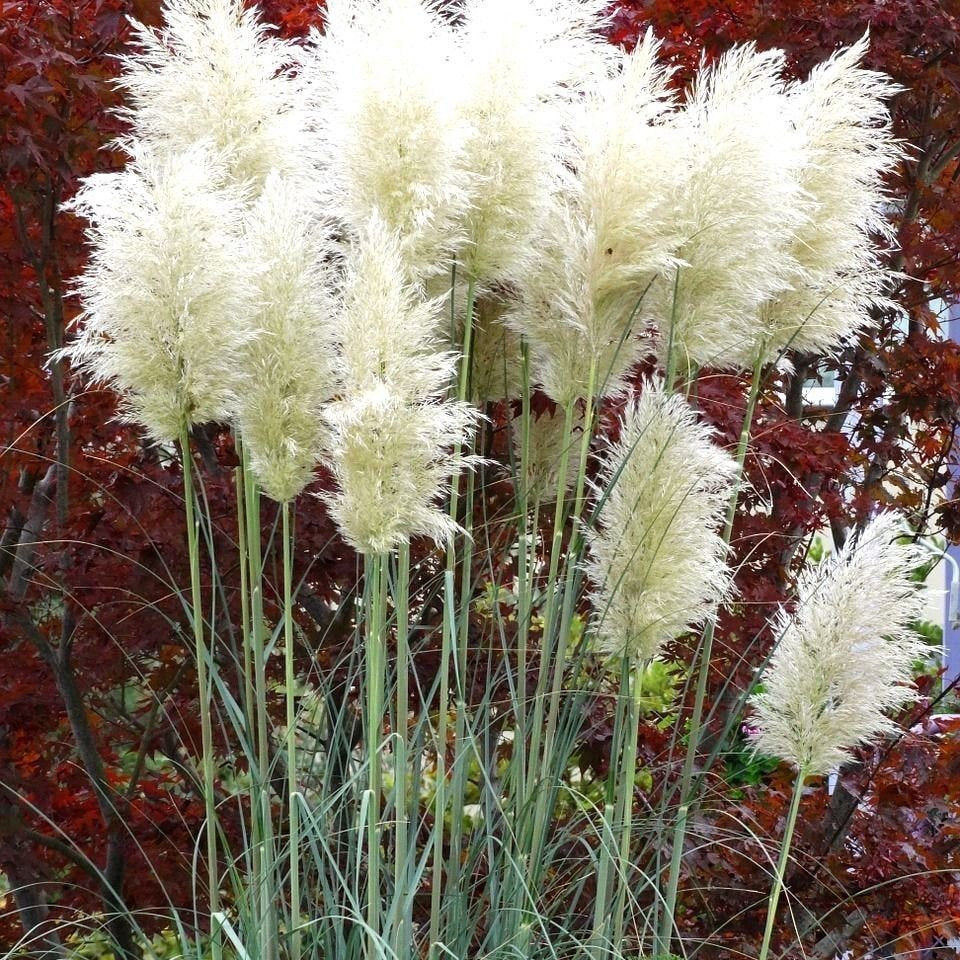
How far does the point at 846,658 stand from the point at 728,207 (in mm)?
860

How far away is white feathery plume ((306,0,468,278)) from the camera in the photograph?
223cm

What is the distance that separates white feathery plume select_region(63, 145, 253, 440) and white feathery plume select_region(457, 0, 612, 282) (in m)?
0.45

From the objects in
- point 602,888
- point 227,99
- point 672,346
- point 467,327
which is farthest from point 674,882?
point 227,99

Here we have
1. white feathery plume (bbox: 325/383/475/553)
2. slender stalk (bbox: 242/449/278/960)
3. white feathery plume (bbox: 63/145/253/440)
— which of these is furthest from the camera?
slender stalk (bbox: 242/449/278/960)

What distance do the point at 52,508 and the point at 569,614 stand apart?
190 centimetres

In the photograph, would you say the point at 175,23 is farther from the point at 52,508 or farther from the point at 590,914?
the point at 590,914

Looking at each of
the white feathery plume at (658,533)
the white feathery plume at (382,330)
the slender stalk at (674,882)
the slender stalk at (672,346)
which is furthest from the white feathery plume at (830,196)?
the slender stalk at (674,882)

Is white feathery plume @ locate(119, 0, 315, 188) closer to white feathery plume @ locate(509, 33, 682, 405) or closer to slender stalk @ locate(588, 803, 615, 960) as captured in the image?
white feathery plume @ locate(509, 33, 682, 405)

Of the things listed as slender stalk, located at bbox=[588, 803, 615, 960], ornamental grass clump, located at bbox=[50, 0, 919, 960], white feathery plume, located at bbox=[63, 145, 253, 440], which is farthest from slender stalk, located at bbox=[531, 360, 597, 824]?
white feathery plume, located at bbox=[63, 145, 253, 440]

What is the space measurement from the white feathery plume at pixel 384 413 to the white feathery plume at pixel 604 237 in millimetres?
410

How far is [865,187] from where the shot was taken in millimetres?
2668

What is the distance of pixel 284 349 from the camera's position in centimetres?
226

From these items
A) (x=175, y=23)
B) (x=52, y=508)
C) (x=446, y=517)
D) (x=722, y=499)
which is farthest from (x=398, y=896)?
(x=52, y=508)

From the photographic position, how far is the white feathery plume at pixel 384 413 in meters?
2.08
